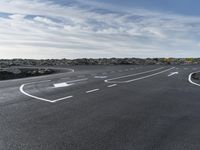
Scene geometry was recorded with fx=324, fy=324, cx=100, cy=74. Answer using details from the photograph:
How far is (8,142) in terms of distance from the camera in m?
6.71

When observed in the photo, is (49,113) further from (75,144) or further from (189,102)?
(189,102)

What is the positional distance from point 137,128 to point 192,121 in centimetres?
200

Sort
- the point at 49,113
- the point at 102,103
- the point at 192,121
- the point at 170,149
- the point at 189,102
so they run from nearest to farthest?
1. the point at 170,149
2. the point at 192,121
3. the point at 49,113
4. the point at 102,103
5. the point at 189,102

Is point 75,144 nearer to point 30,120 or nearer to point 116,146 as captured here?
point 116,146

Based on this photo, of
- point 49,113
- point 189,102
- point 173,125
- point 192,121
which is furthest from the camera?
point 189,102

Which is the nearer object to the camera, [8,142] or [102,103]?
[8,142]

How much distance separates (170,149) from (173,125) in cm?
217

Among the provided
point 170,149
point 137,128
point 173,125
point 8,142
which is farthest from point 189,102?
point 8,142

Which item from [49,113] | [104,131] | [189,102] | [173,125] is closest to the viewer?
[104,131]

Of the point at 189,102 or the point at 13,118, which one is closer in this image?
the point at 13,118

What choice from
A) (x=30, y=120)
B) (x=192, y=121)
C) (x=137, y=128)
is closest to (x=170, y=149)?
(x=137, y=128)

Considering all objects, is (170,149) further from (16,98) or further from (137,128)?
(16,98)

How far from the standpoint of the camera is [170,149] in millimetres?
6500

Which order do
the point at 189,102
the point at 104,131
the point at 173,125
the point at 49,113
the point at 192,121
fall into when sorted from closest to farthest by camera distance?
the point at 104,131 < the point at 173,125 < the point at 192,121 < the point at 49,113 < the point at 189,102
